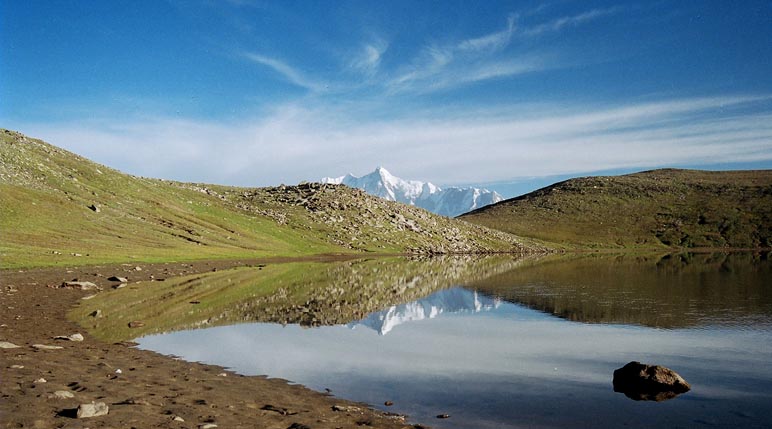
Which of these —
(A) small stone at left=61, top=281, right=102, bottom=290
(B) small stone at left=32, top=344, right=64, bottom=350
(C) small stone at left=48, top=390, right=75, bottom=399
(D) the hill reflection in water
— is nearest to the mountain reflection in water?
(D) the hill reflection in water

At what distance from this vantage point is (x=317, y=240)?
157m

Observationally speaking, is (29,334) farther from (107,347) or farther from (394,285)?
(394,285)

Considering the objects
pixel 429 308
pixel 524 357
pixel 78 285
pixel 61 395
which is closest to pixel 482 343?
pixel 524 357

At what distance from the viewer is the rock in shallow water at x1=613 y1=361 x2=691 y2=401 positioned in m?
20.1

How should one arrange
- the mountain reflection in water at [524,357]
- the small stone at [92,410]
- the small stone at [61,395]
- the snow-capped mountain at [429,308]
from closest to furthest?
the small stone at [92,410], the small stone at [61,395], the mountain reflection in water at [524,357], the snow-capped mountain at [429,308]

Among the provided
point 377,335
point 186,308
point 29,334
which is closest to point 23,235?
point 186,308

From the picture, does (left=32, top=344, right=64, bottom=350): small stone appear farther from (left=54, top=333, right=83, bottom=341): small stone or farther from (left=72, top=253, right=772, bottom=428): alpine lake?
(left=72, top=253, right=772, bottom=428): alpine lake

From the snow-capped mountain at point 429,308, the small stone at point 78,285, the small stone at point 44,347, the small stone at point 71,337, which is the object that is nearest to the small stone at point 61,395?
the small stone at point 44,347

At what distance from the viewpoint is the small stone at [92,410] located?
14732 millimetres

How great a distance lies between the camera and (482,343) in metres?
30.7

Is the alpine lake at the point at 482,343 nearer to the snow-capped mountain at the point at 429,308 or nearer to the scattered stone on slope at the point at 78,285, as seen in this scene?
the snow-capped mountain at the point at 429,308

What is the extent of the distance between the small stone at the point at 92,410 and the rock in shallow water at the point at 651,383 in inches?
708

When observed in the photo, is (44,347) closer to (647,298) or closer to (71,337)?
(71,337)

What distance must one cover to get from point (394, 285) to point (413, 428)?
5143cm
